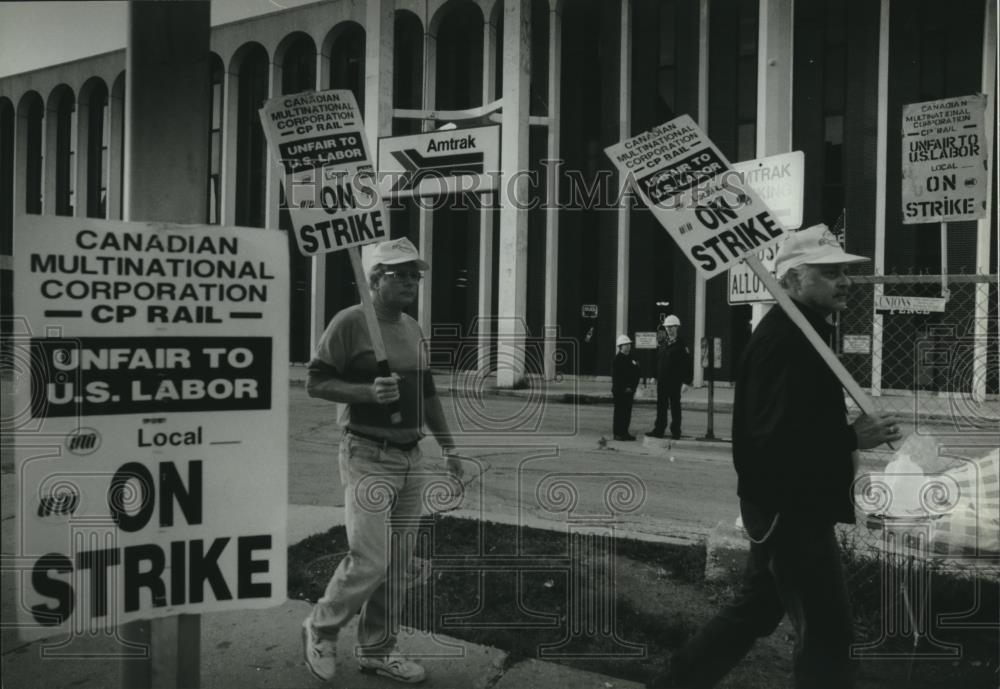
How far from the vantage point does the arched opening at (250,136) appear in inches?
686

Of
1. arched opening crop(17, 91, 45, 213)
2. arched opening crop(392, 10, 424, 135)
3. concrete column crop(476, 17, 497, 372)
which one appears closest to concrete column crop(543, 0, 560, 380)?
concrete column crop(476, 17, 497, 372)

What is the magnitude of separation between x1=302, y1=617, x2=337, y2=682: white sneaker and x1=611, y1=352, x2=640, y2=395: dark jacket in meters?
8.89

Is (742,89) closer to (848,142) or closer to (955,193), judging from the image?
(848,142)

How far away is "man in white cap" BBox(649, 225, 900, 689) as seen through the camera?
2.71 metres

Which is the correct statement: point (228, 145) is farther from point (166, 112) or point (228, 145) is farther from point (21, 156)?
point (166, 112)

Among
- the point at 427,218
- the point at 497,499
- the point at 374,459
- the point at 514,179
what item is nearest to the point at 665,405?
the point at 497,499

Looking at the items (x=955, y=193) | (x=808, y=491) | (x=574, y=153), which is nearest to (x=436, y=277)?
(x=574, y=153)

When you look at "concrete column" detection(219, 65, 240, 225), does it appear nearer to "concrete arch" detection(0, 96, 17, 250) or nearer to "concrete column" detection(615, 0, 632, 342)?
"concrete arch" detection(0, 96, 17, 250)

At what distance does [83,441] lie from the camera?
185 cm

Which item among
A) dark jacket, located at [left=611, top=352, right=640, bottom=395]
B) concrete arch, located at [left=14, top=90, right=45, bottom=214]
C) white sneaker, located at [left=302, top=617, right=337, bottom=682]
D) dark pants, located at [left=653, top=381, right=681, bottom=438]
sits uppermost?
concrete arch, located at [left=14, top=90, right=45, bottom=214]

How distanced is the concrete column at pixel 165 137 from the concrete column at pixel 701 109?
752 inches

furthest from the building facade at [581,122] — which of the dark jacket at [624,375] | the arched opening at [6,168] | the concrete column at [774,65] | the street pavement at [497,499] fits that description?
the arched opening at [6,168]

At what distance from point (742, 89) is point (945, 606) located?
765 inches

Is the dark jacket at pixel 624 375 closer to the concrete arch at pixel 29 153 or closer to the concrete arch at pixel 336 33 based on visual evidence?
the concrete arch at pixel 29 153
